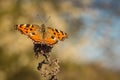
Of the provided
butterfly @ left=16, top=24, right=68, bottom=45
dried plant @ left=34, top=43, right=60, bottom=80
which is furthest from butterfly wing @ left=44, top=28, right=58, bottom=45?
dried plant @ left=34, top=43, right=60, bottom=80

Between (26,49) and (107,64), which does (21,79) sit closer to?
(26,49)

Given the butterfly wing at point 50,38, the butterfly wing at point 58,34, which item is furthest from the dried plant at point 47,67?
the butterfly wing at point 58,34

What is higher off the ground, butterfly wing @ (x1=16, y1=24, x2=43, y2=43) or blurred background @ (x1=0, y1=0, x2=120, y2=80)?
blurred background @ (x1=0, y1=0, x2=120, y2=80)

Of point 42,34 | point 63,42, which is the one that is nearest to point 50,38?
point 42,34

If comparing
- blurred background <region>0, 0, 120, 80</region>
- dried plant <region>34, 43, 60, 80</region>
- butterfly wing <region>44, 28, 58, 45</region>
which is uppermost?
blurred background <region>0, 0, 120, 80</region>

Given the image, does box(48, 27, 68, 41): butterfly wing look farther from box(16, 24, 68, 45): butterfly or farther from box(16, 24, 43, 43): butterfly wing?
box(16, 24, 43, 43): butterfly wing

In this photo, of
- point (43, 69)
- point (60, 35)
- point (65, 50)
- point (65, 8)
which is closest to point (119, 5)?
point (65, 8)

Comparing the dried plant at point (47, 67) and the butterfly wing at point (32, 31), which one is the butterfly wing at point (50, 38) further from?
the dried plant at point (47, 67)

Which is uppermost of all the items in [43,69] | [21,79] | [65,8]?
[65,8]
